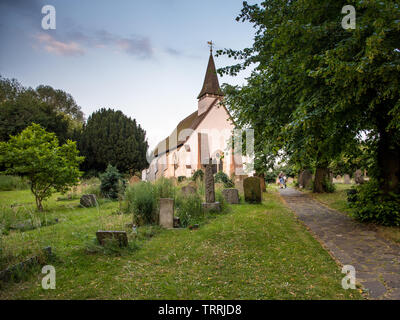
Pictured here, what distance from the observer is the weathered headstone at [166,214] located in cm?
665

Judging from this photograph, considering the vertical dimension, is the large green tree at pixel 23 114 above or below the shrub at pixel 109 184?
above

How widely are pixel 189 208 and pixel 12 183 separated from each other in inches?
623

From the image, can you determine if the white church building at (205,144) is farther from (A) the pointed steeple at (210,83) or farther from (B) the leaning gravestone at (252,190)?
(B) the leaning gravestone at (252,190)

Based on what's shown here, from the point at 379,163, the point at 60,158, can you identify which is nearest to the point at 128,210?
the point at 60,158

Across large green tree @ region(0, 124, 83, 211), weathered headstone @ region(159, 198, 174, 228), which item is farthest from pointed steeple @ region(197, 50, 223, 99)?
weathered headstone @ region(159, 198, 174, 228)

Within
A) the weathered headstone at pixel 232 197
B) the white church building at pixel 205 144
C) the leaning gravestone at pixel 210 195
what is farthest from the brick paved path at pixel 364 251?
the white church building at pixel 205 144

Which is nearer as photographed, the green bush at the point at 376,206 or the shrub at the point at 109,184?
the green bush at the point at 376,206

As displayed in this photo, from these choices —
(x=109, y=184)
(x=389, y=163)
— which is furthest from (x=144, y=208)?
(x=389, y=163)

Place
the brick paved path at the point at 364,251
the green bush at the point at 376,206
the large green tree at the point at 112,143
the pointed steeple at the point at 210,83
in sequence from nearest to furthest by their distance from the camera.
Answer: the brick paved path at the point at 364,251
the green bush at the point at 376,206
the large green tree at the point at 112,143
the pointed steeple at the point at 210,83

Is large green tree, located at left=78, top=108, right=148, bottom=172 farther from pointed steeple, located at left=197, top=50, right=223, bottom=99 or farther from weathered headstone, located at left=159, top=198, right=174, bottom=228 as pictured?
weathered headstone, located at left=159, top=198, right=174, bottom=228

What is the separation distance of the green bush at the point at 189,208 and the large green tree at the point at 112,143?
1997cm
